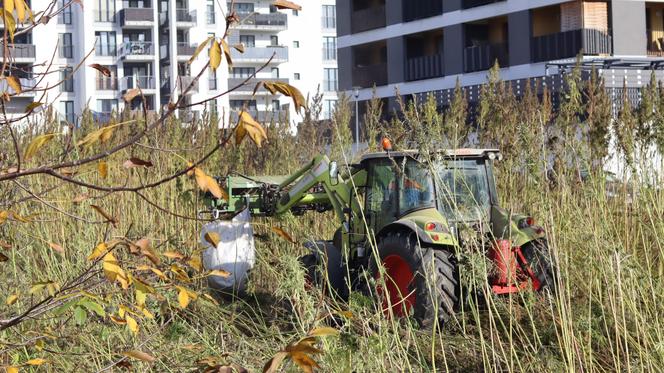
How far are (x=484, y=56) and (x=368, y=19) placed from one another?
668cm

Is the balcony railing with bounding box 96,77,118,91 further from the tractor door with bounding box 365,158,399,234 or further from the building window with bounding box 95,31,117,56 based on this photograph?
the tractor door with bounding box 365,158,399,234

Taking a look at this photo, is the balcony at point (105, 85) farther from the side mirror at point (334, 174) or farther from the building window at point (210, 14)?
the side mirror at point (334, 174)

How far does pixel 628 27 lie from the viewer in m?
34.2

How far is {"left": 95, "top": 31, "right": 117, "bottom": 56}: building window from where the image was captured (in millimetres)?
69375

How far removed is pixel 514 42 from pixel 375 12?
Answer: 780 cm

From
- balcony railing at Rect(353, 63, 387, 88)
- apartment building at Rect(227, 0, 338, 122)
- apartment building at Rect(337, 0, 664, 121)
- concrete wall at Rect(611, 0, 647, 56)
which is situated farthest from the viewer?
apartment building at Rect(227, 0, 338, 122)

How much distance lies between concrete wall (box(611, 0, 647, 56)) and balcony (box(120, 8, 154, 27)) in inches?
1594

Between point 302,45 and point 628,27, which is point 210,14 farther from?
point 628,27

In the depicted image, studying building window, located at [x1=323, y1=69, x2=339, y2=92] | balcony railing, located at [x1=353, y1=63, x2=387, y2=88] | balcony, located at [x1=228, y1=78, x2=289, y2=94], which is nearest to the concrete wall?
balcony, located at [x1=228, y1=78, x2=289, y2=94]

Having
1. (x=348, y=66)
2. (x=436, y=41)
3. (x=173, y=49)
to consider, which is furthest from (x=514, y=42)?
(x=173, y=49)

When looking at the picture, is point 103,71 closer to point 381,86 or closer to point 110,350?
point 110,350

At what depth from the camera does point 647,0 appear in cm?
3478

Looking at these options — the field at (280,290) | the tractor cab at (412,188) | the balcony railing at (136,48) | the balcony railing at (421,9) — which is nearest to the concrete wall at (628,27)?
the balcony railing at (421,9)

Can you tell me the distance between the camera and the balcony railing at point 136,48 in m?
67.8
